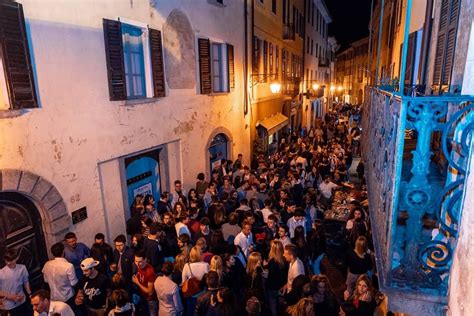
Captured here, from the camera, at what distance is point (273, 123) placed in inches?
737

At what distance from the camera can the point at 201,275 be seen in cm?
586

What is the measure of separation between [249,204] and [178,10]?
5930mm

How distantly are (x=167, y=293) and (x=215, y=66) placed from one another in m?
9.21

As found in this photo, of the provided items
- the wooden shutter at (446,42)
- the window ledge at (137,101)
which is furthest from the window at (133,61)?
the wooden shutter at (446,42)

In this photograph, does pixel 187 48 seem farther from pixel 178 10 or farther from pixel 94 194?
pixel 94 194

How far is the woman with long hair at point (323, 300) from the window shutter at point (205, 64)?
7.98 metres

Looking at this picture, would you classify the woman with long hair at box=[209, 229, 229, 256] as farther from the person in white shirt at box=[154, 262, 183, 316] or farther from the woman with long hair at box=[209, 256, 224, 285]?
the person in white shirt at box=[154, 262, 183, 316]

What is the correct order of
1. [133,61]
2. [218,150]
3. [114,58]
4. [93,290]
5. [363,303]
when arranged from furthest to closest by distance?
[218,150] < [133,61] < [114,58] < [93,290] < [363,303]

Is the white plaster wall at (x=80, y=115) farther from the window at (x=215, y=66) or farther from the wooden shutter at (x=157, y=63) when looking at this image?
the window at (x=215, y=66)

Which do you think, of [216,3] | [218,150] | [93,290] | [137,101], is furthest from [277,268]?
[216,3]

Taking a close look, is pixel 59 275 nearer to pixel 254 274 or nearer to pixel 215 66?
pixel 254 274

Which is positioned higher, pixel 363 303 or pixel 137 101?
pixel 137 101

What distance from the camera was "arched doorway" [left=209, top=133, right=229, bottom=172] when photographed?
13.3 metres

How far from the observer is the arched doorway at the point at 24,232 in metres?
6.16
